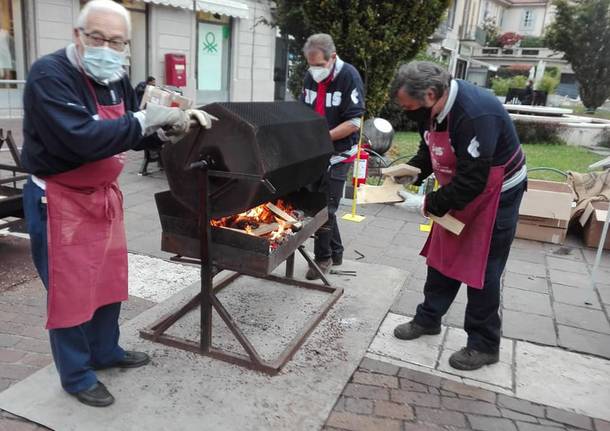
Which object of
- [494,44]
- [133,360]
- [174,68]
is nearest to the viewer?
[133,360]

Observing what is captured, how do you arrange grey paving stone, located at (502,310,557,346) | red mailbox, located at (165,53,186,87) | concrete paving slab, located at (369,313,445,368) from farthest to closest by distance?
red mailbox, located at (165,53,186,87) → grey paving stone, located at (502,310,557,346) → concrete paving slab, located at (369,313,445,368)

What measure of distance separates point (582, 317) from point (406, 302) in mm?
1317

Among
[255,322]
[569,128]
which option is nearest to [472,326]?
[255,322]

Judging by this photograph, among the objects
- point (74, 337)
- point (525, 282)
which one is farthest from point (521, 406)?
point (74, 337)

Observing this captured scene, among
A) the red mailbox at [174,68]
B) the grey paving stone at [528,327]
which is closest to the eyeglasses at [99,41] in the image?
the grey paving stone at [528,327]

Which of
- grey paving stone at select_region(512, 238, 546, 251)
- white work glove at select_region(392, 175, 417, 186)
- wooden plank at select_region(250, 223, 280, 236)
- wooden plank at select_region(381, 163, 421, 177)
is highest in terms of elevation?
wooden plank at select_region(381, 163, 421, 177)

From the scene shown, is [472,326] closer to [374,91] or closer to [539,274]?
[539,274]

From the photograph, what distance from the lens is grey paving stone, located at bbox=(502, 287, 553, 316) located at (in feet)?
13.3

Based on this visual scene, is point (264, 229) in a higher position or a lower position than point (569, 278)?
higher

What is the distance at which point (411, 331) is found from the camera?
11.5 feet

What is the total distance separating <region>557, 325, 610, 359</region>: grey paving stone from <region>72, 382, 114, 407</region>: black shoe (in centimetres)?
285

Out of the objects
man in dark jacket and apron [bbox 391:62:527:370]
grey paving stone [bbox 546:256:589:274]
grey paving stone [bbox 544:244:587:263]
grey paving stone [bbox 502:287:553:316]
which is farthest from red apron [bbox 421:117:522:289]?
grey paving stone [bbox 544:244:587:263]

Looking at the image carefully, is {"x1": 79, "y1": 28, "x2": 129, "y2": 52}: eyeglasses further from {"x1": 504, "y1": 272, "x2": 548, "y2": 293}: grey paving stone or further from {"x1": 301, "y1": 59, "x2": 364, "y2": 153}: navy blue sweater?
{"x1": 504, "y1": 272, "x2": 548, "y2": 293}: grey paving stone

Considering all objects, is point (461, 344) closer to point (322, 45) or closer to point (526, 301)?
point (526, 301)
